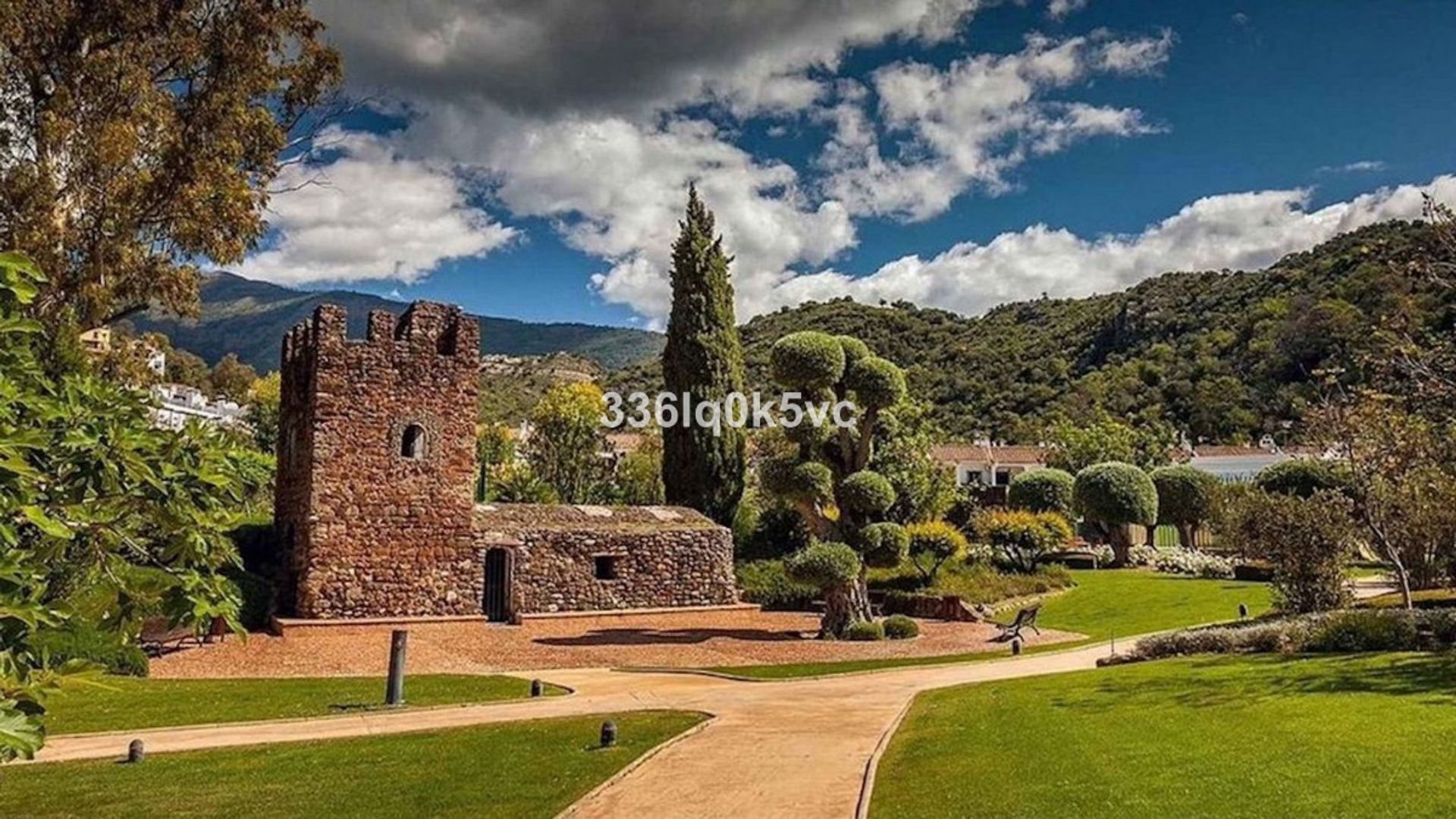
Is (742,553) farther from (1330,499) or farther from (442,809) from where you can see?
(442,809)

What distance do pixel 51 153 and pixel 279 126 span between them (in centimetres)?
423

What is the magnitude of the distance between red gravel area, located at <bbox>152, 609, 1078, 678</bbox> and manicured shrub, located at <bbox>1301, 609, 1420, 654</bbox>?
650cm

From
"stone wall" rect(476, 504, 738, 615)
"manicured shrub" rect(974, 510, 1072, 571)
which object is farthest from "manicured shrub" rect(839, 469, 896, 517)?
"manicured shrub" rect(974, 510, 1072, 571)

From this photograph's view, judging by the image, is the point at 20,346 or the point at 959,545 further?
the point at 959,545

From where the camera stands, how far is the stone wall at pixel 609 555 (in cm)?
2516

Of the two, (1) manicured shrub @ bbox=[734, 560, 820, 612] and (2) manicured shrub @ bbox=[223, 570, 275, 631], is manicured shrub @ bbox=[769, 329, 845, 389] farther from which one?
(2) manicured shrub @ bbox=[223, 570, 275, 631]

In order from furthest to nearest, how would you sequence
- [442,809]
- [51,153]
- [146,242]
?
1. [146,242]
2. [51,153]
3. [442,809]

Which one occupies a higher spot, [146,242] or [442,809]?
Result: [146,242]

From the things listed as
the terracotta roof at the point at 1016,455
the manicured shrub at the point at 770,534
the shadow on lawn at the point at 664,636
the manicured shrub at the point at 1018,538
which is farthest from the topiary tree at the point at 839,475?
the terracotta roof at the point at 1016,455

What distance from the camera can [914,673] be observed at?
17.6 m

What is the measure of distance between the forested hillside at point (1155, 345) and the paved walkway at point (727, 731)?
4384 cm

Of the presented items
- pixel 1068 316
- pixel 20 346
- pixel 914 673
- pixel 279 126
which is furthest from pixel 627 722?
pixel 1068 316

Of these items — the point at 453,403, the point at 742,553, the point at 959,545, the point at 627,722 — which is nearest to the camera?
the point at 627,722

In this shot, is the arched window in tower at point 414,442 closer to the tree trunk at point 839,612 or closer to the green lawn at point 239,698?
the green lawn at point 239,698
